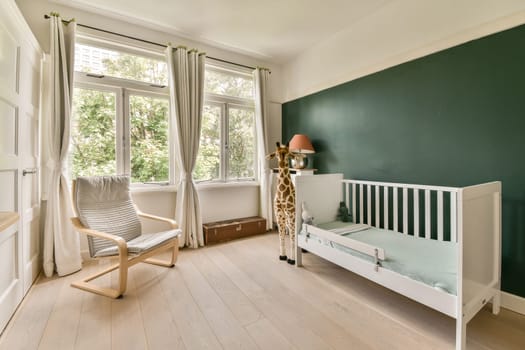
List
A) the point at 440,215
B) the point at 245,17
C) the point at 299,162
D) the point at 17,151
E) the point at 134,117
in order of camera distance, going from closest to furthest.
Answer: the point at 17,151 < the point at 440,215 < the point at 245,17 < the point at 134,117 < the point at 299,162

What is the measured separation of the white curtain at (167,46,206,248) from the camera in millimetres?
2939

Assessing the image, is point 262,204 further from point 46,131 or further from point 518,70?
point 518,70

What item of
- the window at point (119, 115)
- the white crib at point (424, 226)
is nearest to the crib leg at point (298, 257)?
the white crib at point (424, 226)

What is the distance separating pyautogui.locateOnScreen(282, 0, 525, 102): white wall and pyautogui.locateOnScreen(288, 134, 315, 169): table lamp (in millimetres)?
766

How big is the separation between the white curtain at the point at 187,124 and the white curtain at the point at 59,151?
3.28 feet

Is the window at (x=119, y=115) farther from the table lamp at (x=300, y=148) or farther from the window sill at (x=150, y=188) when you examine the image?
the table lamp at (x=300, y=148)

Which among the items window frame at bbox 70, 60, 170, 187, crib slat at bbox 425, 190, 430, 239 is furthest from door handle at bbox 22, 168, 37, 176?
crib slat at bbox 425, 190, 430, 239

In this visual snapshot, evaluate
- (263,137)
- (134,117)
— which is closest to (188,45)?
(134,117)

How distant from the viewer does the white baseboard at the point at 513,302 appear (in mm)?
1683

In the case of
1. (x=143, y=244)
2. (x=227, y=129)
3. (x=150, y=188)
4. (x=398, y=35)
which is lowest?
(x=143, y=244)

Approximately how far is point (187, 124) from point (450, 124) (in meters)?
2.72

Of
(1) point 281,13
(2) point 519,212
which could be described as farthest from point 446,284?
(1) point 281,13

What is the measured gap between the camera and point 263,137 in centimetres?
367

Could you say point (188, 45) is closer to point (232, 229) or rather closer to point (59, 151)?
point (59, 151)
